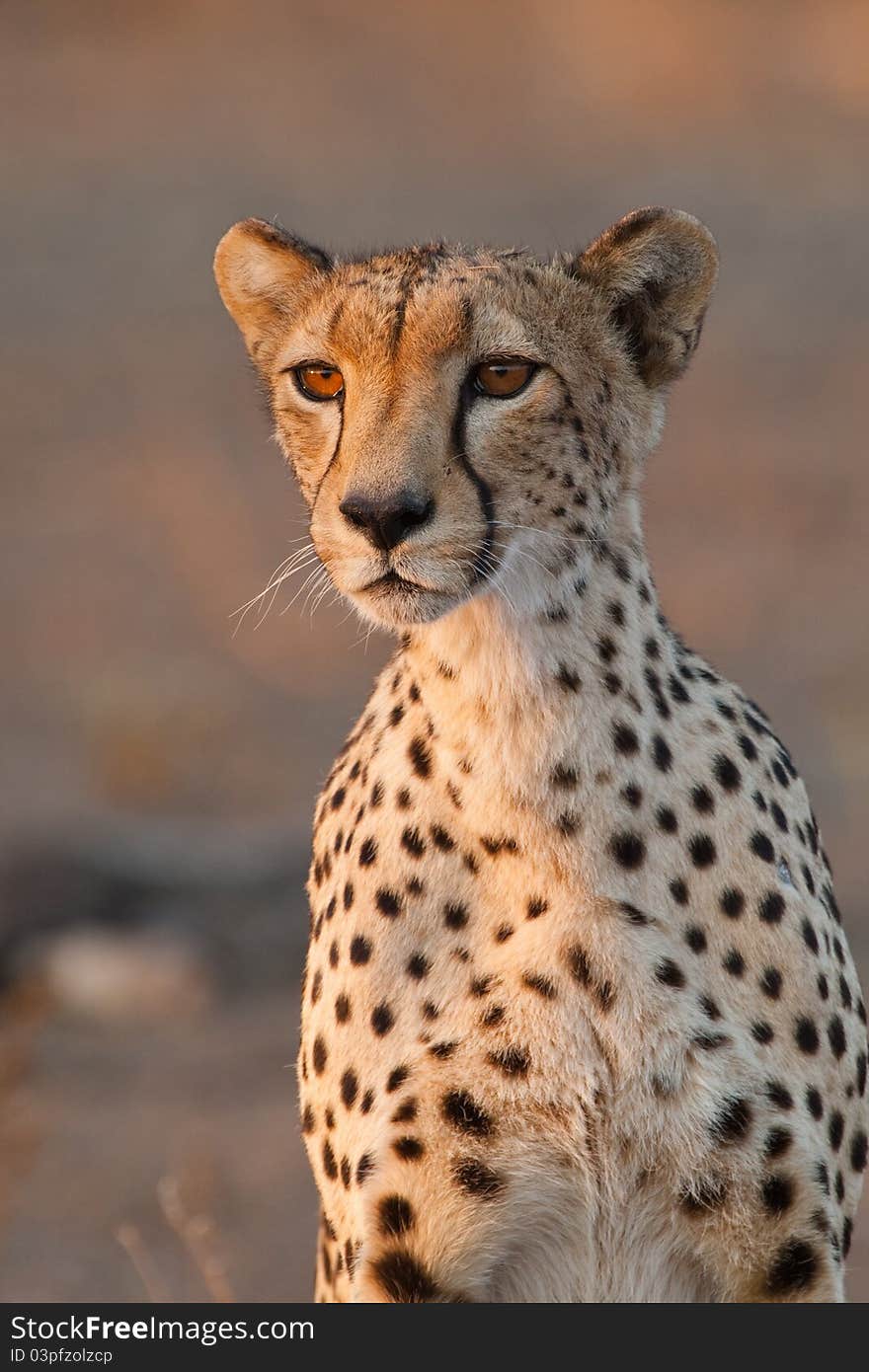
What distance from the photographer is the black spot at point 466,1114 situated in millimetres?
2279

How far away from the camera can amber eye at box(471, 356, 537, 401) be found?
2254 mm

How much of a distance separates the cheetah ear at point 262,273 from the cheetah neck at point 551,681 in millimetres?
519

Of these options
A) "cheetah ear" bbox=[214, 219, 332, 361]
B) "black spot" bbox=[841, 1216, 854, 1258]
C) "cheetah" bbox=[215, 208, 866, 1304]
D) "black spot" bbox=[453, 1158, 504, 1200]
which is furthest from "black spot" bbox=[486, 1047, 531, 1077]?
"cheetah ear" bbox=[214, 219, 332, 361]

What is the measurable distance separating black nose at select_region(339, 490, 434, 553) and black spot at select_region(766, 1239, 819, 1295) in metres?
0.90

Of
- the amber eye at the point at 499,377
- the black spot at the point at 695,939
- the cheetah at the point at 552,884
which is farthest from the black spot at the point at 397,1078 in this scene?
the amber eye at the point at 499,377

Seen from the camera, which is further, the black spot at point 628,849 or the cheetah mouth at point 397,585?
the black spot at point 628,849

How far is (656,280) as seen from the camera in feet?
7.97

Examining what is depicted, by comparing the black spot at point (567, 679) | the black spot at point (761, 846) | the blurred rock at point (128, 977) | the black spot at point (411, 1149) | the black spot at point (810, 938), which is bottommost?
the black spot at point (411, 1149)

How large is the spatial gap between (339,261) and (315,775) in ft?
14.0

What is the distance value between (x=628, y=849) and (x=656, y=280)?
0.67m

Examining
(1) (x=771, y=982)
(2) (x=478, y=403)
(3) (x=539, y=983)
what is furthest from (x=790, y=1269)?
(2) (x=478, y=403)

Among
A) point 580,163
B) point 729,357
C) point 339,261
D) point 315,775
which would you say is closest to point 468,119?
point 580,163

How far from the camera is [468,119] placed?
10.8m

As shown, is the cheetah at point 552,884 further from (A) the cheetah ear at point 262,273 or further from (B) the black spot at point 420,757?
(A) the cheetah ear at point 262,273
